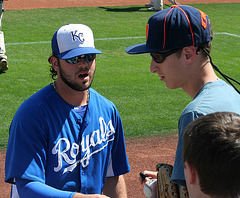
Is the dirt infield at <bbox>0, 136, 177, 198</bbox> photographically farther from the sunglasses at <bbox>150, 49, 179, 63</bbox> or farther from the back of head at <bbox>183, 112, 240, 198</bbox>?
the back of head at <bbox>183, 112, 240, 198</bbox>

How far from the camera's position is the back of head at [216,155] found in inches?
73.0

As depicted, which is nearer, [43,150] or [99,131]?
[43,150]

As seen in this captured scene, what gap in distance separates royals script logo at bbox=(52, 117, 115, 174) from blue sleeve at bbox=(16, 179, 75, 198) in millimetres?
208

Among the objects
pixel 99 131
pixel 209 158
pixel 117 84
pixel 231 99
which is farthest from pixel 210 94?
pixel 117 84

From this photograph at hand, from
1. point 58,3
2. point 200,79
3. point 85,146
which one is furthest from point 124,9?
point 200,79

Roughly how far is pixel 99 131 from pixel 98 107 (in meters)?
0.19

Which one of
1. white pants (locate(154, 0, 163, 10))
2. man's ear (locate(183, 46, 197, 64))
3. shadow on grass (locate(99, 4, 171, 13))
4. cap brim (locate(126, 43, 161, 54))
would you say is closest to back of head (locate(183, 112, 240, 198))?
man's ear (locate(183, 46, 197, 64))

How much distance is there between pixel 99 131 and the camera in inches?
131

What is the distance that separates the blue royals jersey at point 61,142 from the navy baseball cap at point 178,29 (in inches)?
31.2

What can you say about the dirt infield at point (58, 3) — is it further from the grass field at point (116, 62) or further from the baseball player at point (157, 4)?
the baseball player at point (157, 4)

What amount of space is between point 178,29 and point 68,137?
1.09 m

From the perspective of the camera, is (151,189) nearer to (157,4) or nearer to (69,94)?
(69,94)

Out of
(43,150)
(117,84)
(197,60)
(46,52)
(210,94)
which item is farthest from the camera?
(46,52)

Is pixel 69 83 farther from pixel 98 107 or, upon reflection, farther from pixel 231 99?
pixel 231 99
